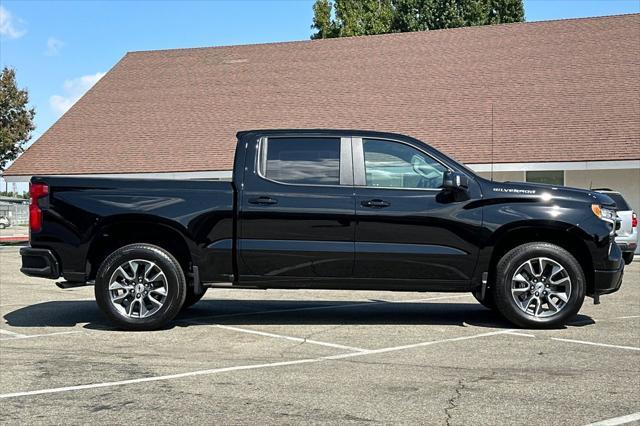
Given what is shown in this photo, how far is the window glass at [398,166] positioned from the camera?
9008 millimetres

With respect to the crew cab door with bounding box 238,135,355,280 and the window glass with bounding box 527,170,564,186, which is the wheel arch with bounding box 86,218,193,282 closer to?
the crew cab door with bounding box 238,135,355,280

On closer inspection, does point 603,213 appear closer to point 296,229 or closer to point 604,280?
point 604,280

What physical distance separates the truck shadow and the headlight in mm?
1193

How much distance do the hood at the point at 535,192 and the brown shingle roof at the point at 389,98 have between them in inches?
596

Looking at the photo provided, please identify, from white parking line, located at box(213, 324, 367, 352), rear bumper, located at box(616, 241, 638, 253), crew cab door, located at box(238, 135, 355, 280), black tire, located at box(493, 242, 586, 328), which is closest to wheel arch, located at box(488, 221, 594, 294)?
black tire, located at box(493, 242, 586, 328)

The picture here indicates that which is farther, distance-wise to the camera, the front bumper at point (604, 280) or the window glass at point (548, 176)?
the window glass at point (548, 176)

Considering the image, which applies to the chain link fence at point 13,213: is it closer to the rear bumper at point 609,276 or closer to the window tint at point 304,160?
the window tint at point 304,160

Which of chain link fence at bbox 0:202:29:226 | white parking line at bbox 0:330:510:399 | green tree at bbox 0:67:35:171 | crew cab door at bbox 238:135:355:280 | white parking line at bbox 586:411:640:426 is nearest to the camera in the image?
white parking line at bbox 586:411:640:426

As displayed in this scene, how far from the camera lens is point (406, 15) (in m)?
46.2

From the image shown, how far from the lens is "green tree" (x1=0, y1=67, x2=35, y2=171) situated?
4088 centimetres

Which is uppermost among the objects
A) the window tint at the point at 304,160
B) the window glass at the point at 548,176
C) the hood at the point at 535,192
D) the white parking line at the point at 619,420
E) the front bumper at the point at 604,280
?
the window glass at the point at 548,176

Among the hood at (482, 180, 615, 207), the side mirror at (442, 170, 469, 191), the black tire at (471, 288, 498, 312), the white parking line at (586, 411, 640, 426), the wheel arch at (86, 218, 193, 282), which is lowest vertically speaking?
the white parking line at (586, 411, 640, 426)

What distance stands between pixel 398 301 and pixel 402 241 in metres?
3.20

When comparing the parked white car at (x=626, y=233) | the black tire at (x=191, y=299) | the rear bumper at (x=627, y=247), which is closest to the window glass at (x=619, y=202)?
the parked white car at (x=626, y=233)
